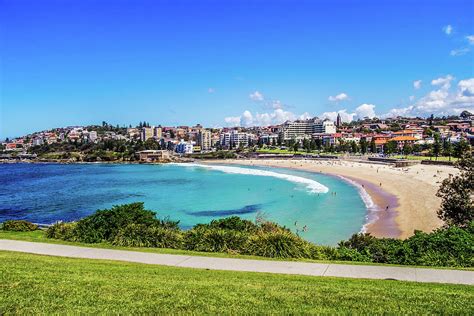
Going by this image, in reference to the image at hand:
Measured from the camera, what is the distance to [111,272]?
8.41m

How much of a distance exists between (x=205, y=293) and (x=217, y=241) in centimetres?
570

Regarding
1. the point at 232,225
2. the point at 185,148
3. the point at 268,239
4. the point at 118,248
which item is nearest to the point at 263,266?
the point at 268,239

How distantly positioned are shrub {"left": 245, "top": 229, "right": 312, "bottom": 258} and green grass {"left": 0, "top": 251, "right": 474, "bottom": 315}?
2.69 m

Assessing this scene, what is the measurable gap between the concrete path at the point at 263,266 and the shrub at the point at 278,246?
0.95 meters

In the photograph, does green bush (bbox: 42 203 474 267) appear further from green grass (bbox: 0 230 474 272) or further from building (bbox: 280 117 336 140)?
building (bbox: 280 117 336 140)

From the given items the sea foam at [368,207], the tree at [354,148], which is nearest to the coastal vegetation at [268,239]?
the sea foam at [368,207]

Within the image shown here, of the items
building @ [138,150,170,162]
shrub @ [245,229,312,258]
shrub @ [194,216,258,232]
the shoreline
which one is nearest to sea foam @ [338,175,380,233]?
the shoreline

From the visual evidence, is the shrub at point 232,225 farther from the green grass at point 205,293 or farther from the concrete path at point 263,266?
the green grass at point 205,293

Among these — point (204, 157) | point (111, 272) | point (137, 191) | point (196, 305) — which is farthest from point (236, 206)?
point (204, 157)

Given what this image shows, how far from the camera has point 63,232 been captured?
14.3 metres

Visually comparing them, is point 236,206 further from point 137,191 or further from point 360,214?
point 137,191

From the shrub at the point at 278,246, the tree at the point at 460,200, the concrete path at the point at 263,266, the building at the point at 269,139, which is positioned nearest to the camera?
the concrete path at the point at 263,266

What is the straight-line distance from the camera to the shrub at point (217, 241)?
12.0 metres

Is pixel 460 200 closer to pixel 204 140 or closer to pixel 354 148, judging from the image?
pixel 354 148
